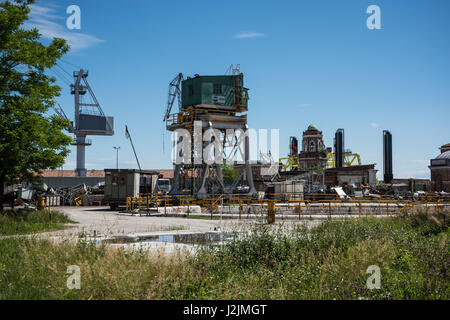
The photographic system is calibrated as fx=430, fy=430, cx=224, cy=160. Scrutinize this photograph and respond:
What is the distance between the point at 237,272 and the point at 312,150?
96892 millimetres

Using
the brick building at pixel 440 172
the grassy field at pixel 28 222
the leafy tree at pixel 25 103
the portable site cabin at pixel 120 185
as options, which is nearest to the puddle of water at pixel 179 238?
the grassy field at pixel 28 222

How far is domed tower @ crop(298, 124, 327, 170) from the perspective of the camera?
9896 cm

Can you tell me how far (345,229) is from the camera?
12781 mm

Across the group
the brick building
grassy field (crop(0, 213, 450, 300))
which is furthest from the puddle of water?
→ the brick building

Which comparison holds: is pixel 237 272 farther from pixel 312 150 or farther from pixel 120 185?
pixel 312 150

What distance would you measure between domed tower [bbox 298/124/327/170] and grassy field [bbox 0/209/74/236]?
8143cm

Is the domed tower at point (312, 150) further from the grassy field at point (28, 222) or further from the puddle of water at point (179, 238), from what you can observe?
the puddle of water at point (179, 238)

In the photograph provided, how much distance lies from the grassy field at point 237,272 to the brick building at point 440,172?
66.7 m

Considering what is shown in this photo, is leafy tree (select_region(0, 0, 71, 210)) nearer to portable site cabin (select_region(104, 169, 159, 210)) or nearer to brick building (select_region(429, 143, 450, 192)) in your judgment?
portable site cabin (select_region(104, 169, 159, 210))

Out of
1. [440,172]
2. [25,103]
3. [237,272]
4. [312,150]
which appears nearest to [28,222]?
[25,103]

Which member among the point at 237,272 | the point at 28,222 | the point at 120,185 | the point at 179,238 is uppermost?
the point at 120,185

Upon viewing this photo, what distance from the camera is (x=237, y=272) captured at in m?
8.52
